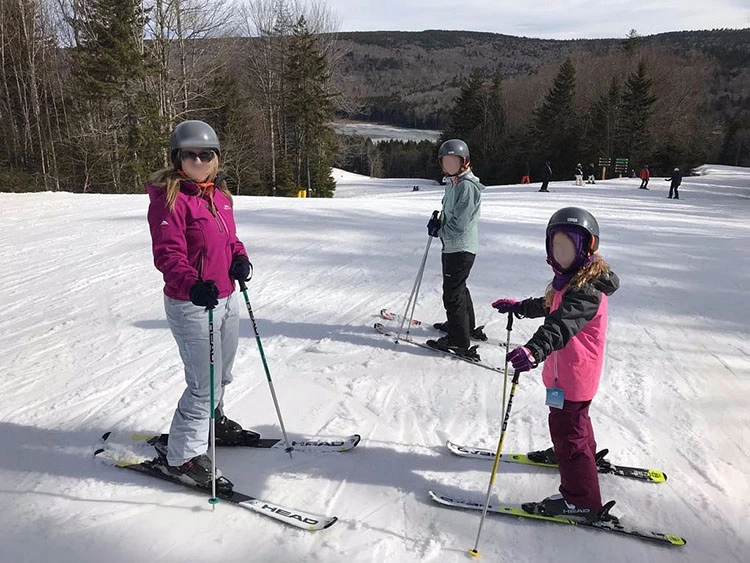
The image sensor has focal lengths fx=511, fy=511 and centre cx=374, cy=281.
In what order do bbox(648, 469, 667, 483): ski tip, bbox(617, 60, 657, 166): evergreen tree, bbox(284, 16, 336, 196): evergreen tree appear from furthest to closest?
1. bbox(617, 60, 657, 166): evergreen tree
2. bbox(284, 16, 336, 196): evergreen tree
3. bbox(648, 469, 667, 483): ski tip

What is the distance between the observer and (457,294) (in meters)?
4.93

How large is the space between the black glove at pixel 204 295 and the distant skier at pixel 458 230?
2.62 metres

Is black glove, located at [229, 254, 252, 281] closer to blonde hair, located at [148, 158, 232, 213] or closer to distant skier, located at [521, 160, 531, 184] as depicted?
blonde hair, located at [148, 158, 232, 213]

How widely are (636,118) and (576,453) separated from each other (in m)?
47.0

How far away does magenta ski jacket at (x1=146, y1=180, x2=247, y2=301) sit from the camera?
278cm

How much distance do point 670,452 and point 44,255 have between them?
9753mm

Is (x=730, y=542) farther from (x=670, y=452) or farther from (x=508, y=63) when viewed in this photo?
(x=508, y=63)

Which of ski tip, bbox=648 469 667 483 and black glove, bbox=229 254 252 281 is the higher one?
black glove, bbox=229 254 252 281

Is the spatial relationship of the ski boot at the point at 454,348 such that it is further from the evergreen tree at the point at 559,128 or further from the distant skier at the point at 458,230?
the evergreen tree at the point at 559,128

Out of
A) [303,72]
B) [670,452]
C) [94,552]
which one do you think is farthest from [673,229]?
[303,72]

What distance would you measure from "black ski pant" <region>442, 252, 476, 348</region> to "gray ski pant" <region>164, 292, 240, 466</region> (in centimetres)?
234

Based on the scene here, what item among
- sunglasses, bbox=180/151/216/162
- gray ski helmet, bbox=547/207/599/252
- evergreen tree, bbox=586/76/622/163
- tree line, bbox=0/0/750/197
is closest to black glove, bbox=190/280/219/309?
sunglasses, bbox=180/151/216/162

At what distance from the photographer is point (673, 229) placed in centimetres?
1232

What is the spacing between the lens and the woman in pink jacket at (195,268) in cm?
279
